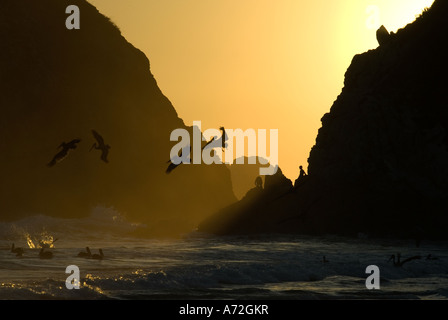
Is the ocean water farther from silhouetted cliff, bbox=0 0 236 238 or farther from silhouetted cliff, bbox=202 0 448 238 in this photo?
silhouetted cliff, bbox=0 0 236 238

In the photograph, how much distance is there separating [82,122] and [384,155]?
71.4 m

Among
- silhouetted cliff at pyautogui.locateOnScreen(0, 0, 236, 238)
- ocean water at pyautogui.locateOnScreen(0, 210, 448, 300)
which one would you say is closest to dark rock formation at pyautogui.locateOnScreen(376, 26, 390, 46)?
ocean water at pyautogui.locateOnScreen(0, 210, 448, 300)

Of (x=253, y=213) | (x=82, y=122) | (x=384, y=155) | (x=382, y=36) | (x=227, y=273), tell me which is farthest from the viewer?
(x=82, y=122)

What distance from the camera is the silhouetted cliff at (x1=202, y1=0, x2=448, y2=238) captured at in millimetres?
76562

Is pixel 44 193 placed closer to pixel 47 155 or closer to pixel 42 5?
pixel 47 155

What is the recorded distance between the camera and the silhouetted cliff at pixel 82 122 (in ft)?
425

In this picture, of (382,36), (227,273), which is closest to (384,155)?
A: (382,36)

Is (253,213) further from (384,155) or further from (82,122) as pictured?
(82,122)

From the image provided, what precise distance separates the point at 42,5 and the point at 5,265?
109m

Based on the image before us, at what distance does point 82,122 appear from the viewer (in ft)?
452

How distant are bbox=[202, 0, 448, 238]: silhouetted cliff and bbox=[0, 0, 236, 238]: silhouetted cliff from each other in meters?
46.5

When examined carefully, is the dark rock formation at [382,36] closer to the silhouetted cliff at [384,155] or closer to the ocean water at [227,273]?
→ the silhouetted cliff at [384,155]

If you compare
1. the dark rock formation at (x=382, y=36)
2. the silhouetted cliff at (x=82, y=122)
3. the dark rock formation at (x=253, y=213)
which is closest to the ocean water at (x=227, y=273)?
the dark rock formation at (x=253, y=213)
